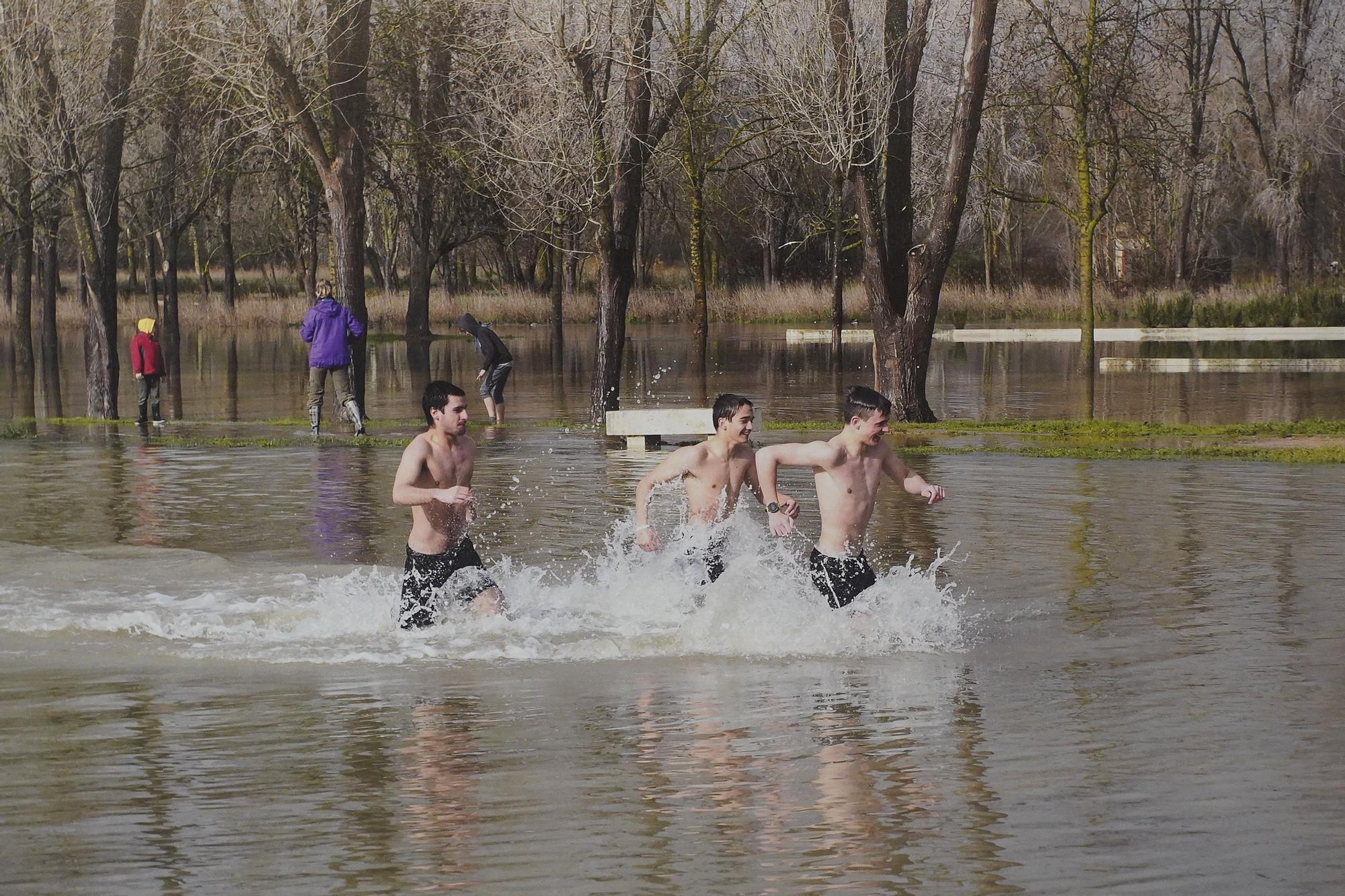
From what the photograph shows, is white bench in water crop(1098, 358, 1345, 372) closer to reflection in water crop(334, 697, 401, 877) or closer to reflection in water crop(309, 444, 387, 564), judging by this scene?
reflection in water crop(309, 444, 387, 564)

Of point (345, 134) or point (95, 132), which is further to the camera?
point (95, 132)

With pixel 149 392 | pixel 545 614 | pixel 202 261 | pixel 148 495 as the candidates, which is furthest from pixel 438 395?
pixel 202 261

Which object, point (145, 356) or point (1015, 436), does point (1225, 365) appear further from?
point (145, 356)

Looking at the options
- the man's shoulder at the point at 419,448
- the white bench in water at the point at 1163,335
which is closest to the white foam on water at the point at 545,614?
the man's shoulder at the point at 419,448

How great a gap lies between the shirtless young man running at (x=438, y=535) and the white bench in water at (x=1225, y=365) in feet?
84.1

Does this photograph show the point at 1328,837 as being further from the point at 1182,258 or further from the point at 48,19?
the point at 1182,258

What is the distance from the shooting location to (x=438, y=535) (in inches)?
388

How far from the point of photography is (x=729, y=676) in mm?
8750

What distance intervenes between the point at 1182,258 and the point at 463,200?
23152 millimetres

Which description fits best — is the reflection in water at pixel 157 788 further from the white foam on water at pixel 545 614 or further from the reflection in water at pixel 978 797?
the reflection in water at pixel 978 797

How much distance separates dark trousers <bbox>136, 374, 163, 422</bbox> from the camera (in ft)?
78.8

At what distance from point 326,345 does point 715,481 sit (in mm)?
12811

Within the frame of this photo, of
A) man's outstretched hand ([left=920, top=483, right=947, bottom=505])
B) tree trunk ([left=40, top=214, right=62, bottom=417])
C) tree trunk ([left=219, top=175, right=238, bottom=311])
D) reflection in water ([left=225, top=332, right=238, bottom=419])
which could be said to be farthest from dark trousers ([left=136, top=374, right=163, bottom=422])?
tree trunk ([left=219, top=175, right=238, bottom=311])

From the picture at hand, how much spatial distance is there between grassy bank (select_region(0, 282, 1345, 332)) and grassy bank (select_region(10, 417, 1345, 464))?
28.8 meters
